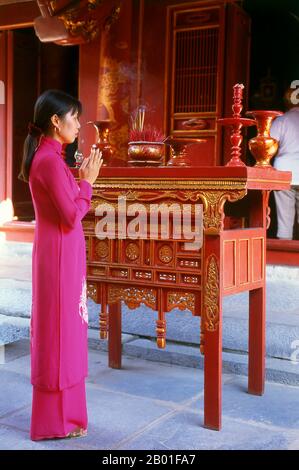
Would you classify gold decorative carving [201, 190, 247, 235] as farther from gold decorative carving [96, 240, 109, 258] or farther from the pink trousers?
the pink trousers

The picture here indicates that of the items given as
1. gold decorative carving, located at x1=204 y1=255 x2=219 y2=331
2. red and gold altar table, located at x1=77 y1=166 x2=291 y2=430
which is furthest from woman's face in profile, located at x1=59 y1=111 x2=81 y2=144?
gold decorative carving, located at x1=204 y1=255 x2=219 y2=331

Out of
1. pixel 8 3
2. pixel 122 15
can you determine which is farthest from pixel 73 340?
pixel 8 3

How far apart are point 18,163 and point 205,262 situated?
6152 mm

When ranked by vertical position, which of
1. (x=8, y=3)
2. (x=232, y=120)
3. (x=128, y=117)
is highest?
(x=8, y=3)

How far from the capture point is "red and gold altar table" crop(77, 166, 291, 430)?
2857mm

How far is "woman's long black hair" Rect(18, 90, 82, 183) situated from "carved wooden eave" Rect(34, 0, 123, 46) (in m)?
3.70

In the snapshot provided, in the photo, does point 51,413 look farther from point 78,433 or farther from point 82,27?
point 82,27

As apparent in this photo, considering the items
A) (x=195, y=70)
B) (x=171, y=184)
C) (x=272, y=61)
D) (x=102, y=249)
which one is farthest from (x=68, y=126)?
(x=272, y=61)

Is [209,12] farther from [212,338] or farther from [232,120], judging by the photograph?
[212,338]

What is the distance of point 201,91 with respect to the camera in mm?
6086

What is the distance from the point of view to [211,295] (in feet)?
9.45

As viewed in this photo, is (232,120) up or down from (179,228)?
up

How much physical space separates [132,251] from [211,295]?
0.49 metres
